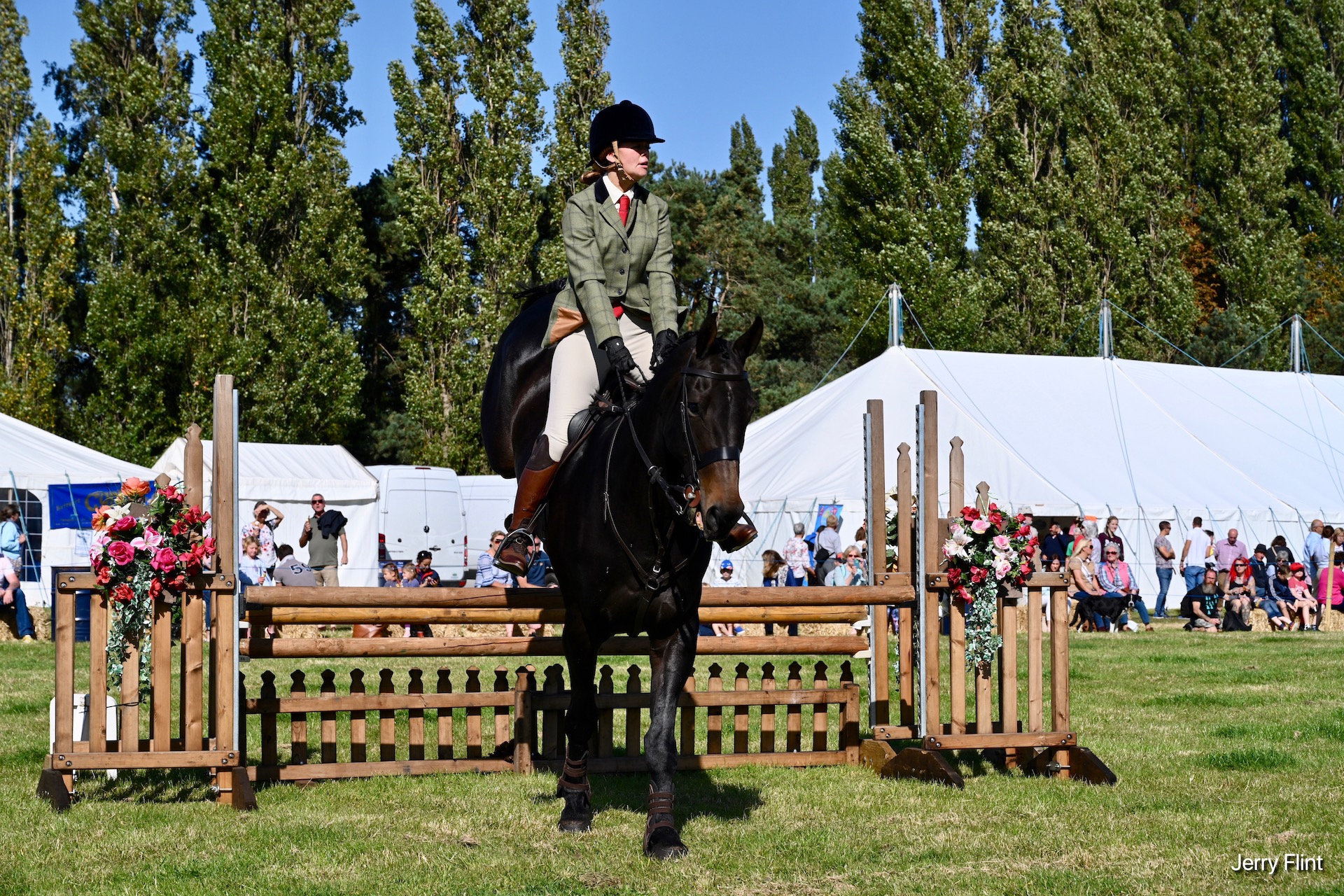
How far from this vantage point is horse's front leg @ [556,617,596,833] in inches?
255

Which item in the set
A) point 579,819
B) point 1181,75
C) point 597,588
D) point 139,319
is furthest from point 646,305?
point 1181,75

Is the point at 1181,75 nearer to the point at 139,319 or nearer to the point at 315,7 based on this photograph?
the point at 315,7

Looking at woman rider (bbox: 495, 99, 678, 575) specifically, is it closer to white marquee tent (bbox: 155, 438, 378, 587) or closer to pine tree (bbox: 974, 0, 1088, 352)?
white marquee tent (bbox: 155, 438, 378, 587)

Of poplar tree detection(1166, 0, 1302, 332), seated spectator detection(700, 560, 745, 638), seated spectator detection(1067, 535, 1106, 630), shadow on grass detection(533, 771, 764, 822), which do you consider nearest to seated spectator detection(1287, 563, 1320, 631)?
seated spectator detection(1067, 535, 1106, 630)

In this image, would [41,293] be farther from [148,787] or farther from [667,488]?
[667,488]

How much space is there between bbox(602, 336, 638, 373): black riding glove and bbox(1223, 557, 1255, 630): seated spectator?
17971 millimetres

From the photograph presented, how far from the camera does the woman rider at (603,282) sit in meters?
6.98

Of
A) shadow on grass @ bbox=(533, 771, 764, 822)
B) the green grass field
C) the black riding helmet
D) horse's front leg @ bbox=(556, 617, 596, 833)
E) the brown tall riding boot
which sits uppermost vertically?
the black riding helmet

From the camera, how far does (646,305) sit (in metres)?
7.29

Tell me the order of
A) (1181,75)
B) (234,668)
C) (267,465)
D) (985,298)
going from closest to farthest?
(234,668) → (267,465) → (985,298) → (1181,75)

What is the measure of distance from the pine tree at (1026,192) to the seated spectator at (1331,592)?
18612 mm

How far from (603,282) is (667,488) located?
4.84 feet

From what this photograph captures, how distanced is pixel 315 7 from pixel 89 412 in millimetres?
12214
